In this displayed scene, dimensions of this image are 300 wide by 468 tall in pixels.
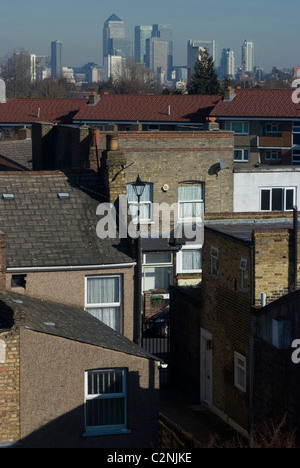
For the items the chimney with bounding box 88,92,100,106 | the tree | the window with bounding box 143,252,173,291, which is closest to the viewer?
the window with bounding box 143,252,173,291

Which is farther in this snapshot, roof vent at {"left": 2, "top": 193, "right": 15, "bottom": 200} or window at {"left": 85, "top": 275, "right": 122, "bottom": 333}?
roof vent at {"left": 2, "top": 193, "right": 15, "bottom": 200}

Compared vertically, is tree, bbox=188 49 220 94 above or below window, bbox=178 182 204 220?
above

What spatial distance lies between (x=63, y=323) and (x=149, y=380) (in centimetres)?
268

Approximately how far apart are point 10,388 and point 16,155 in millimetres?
29444

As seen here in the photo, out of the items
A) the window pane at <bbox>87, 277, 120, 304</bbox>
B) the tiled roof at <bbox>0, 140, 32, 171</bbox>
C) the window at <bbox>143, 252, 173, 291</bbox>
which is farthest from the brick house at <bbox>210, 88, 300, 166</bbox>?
the window pane at <bbox>87, 277, 120, 304</bbox>

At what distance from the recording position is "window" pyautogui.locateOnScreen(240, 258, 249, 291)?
72.6 ft

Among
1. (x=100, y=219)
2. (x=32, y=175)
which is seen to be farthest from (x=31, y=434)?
(x=32, y=175)

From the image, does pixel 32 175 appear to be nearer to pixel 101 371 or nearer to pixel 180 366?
pixel 180 366

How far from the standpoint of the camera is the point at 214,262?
2439 cm

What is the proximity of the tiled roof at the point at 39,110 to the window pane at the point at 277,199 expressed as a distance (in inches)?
1634

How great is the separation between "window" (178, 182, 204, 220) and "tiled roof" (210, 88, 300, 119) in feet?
122

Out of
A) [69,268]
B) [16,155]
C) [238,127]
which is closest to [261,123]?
[238,127]

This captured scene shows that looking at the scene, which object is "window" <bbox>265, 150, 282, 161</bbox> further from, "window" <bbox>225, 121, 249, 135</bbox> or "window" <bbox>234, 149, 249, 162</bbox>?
"window" <bbox>225, 121, 249, 135</bbox>

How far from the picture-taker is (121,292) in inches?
1041
